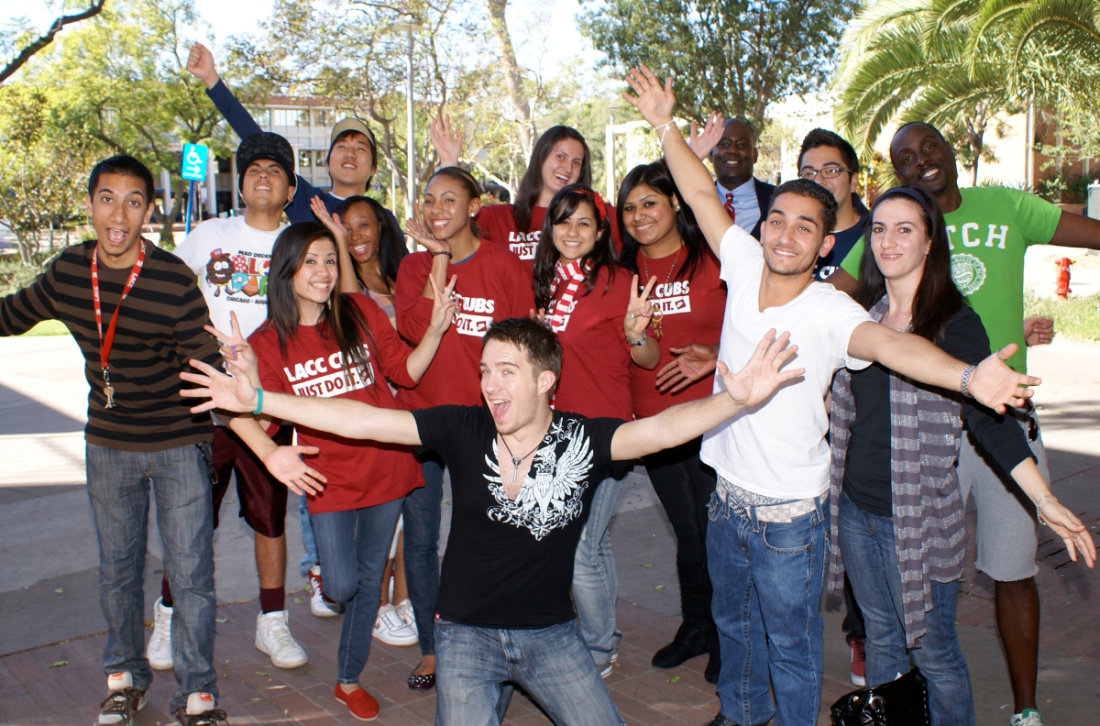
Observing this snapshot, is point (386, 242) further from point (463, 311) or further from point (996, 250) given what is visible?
point (996, 250)

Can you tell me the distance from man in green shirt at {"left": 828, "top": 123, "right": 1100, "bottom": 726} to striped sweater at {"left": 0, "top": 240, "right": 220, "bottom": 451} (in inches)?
108

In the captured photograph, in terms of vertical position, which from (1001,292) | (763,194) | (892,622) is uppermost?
(763,194)

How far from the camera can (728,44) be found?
2386 cm

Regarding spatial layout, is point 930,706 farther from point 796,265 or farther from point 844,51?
point 844,51

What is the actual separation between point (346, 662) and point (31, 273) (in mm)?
20494

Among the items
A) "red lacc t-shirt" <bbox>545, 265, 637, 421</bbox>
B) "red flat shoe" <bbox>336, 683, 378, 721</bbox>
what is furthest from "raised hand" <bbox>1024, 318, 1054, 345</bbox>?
"red flat shoe" <bbox>336, 683, 378, 721</bbox>

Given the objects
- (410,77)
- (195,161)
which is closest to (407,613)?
(195,161)

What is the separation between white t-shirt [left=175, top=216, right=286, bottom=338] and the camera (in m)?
4.40

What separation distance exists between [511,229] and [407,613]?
2.13m

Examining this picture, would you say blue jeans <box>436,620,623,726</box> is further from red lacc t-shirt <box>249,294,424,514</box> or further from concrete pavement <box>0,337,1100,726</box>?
concrete pavement <box>0,337,1100,726</box>

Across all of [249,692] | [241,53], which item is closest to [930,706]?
[249,692]

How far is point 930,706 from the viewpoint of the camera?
3.28 m

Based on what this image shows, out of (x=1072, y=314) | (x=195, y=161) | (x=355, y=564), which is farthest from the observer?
(x=195, y=161)

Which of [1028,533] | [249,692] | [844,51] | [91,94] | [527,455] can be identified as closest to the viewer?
[527,455]
